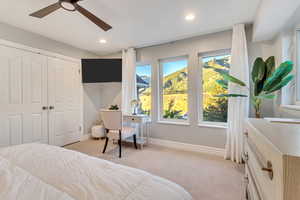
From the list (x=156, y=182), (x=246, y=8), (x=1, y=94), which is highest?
(x=246, y=8)

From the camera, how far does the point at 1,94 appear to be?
8.09 feet

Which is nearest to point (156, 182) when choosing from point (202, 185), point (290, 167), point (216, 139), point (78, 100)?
point (290, 167)

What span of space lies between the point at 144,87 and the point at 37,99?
2.37m

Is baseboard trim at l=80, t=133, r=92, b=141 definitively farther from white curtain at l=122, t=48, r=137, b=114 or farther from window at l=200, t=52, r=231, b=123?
window at l=200, t=52, r=231, b=123

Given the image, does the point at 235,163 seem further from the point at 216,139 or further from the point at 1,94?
the point at 1,94

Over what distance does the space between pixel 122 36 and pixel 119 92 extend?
1600 mm

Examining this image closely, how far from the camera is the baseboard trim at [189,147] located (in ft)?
9.45

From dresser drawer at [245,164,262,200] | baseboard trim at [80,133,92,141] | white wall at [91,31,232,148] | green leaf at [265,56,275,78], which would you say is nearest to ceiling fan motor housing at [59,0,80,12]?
white wall at [91,31,232,148]

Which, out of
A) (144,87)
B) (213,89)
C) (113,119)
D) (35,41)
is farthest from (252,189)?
(35,41)

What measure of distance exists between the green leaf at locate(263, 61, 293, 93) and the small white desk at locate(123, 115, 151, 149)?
2.27 m

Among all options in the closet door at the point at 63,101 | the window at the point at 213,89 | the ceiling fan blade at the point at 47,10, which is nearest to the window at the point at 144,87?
the window at the point at 213,89

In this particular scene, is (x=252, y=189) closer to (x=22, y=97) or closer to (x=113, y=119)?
(x=113, y=119)

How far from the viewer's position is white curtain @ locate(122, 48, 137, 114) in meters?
3.71

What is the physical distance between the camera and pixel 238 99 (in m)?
2.57
